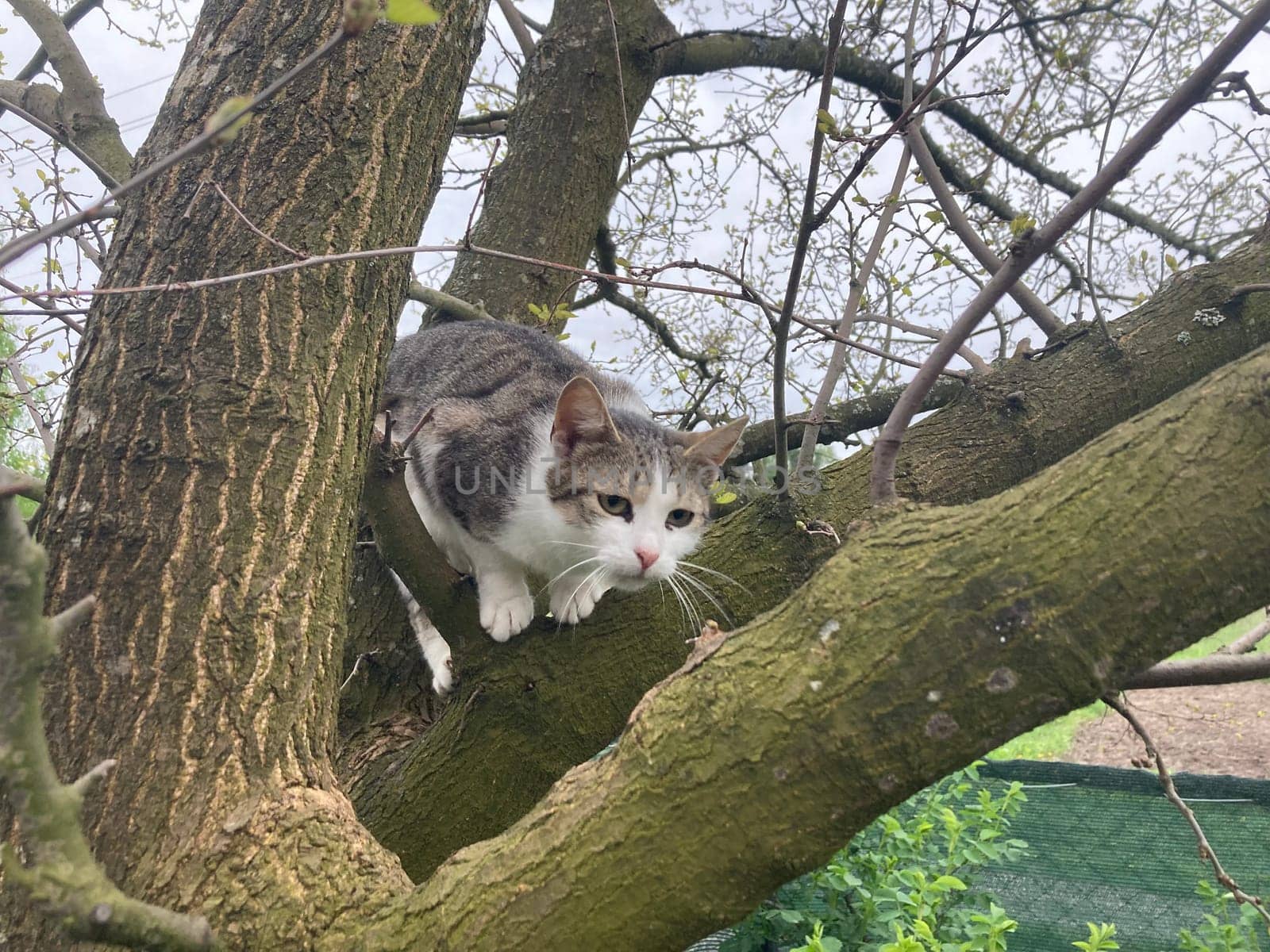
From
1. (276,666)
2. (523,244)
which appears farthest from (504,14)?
(276,666)

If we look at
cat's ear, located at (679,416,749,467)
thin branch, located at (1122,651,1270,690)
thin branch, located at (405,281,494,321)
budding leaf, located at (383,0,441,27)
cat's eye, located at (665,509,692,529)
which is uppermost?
thin branch, located at (405,281,494,321)

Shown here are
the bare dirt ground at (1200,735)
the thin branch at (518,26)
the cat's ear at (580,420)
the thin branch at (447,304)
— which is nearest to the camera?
the cat's ear at (580,420)

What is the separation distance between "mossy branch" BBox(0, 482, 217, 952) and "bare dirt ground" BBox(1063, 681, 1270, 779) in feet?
22.4

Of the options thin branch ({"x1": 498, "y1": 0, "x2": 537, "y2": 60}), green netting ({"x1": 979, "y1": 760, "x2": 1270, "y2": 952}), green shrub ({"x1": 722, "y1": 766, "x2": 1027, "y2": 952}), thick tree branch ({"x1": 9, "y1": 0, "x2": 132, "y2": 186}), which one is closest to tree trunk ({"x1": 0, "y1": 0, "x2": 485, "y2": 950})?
thick tree branch ({"x1": 9, "y1": 0, "x2": 132, "y2": 186})

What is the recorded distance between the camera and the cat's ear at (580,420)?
249cm

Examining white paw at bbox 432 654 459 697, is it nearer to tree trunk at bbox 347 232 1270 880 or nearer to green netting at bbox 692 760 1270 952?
tree trunk at bbox 347 232 1270 880

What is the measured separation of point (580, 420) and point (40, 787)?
1831 mm

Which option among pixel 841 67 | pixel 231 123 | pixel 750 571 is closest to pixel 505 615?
pixel 750 571

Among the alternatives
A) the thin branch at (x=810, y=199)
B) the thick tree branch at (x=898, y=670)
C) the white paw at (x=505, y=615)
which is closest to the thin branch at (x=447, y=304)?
the white paw at (x=505, y=615)

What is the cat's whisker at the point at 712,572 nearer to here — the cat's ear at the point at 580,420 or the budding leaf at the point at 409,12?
the cat's ear at the point at 580,420

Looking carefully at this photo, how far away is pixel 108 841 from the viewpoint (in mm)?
1311

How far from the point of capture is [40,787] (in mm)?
885

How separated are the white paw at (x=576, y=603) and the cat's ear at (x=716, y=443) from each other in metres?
0.61

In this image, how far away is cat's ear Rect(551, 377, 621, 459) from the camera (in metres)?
2.49
